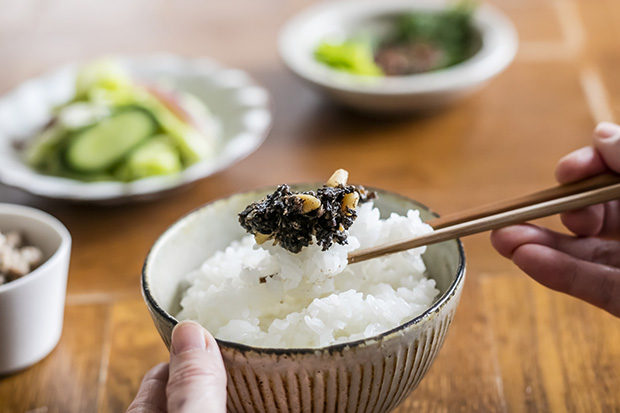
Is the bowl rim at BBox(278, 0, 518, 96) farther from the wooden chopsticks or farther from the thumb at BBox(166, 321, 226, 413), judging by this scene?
the thumb at BBox(166, 321, 226, 413)

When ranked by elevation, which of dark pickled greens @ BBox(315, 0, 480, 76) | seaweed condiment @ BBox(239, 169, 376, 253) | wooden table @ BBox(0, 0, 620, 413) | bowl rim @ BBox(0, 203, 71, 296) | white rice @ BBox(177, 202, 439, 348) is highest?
seaweed condiment @ BBox(239, 169, 376, 253)

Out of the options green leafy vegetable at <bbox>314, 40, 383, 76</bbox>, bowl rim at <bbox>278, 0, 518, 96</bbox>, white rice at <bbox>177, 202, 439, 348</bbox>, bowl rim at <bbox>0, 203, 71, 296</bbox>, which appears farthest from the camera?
green leafy vegetable at <bbox>314, 40, 383, 76</bbox>

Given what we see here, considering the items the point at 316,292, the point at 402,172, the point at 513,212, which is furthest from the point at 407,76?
the point at 316,292

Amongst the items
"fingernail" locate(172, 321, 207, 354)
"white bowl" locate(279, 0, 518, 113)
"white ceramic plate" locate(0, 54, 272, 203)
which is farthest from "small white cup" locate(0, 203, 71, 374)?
"white bowl" locate(279, 0, 518, 113)

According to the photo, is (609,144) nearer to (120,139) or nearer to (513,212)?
(513,212)

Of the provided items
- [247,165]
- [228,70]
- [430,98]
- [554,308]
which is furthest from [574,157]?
[228,70]

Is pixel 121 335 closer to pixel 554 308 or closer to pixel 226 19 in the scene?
pixel 554 308
